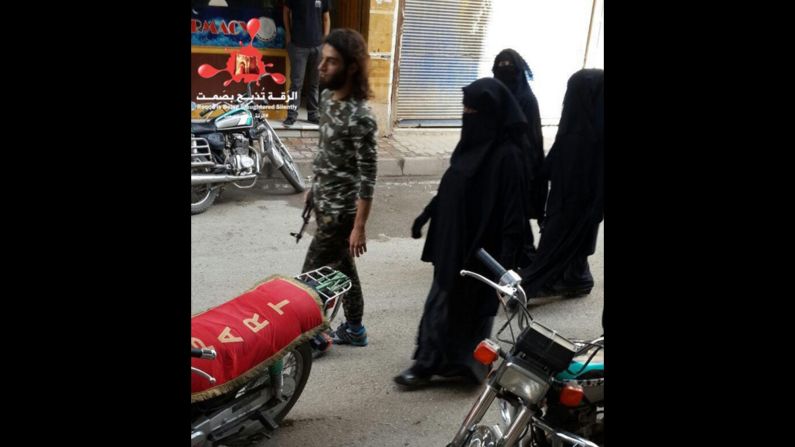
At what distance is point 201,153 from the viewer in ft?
24.0

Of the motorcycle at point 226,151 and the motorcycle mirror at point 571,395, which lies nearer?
the motorcycle mirror at point 571,395

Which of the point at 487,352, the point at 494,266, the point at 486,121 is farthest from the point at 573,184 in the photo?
the point at 487,352

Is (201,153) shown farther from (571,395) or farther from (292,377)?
(571,395)

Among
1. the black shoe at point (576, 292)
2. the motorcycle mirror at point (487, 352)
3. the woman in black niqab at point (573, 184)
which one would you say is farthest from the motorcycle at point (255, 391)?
the black shoe at point (576, 292)

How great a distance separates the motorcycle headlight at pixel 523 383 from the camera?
2.88m

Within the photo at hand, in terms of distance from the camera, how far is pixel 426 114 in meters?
11.5

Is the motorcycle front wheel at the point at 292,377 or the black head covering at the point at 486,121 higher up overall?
the black head covering at the point at 486,121

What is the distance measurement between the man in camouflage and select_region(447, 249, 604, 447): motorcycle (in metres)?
1.32

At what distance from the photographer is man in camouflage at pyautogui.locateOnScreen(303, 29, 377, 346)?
169 inches

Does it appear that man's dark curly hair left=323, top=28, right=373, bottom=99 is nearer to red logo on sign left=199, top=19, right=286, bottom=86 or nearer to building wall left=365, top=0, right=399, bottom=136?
building wall left=365, top=0, right=399, bottom=136

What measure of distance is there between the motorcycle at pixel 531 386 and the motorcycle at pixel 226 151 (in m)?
4.62

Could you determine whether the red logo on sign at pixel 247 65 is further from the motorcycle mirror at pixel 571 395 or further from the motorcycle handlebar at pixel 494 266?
the motorcycle mirror at pixel 571 395
